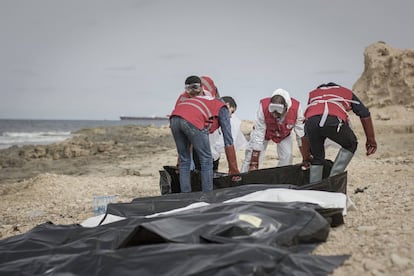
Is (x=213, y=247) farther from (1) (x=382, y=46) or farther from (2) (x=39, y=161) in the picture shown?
(1) (x=382, y=46)

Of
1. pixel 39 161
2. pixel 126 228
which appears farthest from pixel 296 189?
pixel 39 161

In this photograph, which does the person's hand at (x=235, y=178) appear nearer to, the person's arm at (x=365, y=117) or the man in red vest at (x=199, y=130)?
the man in red vest at (x=199, y=130)

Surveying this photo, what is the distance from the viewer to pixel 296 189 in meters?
4.56

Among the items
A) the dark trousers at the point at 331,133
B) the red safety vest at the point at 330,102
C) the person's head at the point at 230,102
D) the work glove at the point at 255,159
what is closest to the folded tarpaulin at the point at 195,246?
the dark trousers at the point at 331,133

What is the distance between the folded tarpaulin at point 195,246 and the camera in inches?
107

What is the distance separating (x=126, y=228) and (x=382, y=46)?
67.7 ft

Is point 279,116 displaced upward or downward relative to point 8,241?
upward

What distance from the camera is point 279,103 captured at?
629cm

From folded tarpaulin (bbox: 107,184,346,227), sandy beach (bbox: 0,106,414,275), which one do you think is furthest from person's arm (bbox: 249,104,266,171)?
folded tarpaulin (bbox: 107,184,346,227)

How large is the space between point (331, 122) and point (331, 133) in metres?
0.14

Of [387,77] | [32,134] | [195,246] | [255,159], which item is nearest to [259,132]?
[255,159]

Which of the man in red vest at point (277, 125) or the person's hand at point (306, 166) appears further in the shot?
the man in red vest at point (277, 125)

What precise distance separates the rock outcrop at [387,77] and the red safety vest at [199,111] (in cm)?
1639

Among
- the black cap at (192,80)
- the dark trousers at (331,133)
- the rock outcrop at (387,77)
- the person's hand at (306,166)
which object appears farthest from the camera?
the rock outcrop at (387,77)
